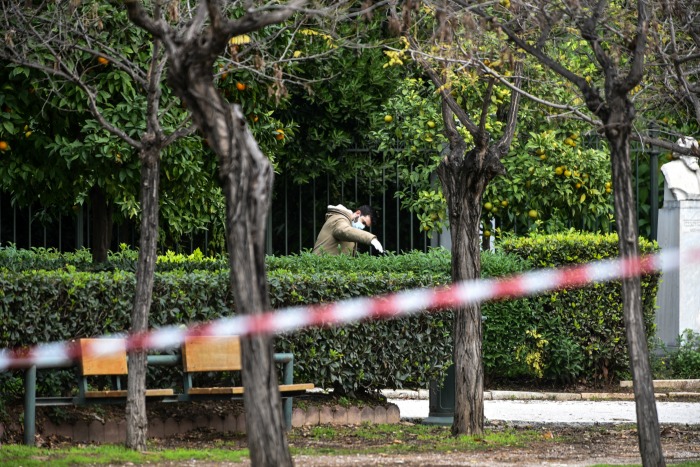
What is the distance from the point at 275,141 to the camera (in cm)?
1348

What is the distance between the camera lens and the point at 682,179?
16.7m

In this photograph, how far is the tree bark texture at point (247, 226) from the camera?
5816mm

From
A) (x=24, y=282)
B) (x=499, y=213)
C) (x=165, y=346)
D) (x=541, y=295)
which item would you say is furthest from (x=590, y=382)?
(x=24, y=282)

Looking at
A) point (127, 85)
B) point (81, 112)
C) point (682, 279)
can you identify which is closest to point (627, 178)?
point (127, 85)

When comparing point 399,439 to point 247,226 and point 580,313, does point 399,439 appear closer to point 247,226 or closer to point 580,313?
point 247,226

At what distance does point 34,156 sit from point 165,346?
11.3 ft

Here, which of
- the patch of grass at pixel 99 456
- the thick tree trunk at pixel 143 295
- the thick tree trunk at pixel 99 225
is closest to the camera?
the patch of grass at pixel 99 456

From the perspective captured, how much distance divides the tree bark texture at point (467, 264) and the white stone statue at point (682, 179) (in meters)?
7.15

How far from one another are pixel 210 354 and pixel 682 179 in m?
8.85

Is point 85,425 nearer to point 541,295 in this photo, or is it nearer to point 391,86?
point 541,295

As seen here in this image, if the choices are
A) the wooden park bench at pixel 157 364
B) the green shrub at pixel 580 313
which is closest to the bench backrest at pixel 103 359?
the wooden park bench at pixel 157 364

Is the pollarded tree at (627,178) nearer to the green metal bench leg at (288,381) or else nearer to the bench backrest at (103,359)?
the green metal bench leg at (288,381)

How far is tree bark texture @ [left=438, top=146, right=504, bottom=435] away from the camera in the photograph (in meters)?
10.1

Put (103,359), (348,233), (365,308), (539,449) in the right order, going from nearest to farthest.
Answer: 1. (103,359)
2. (539,449)
3. (365,308)
4. (348,233)
